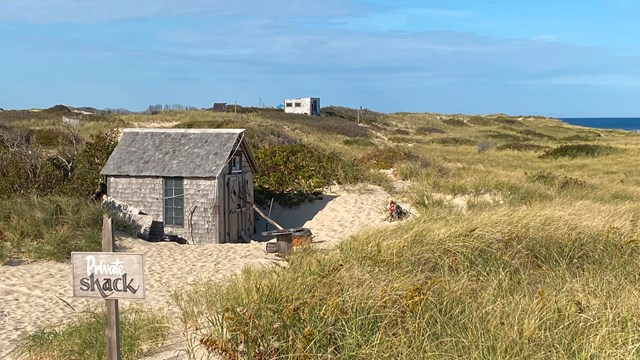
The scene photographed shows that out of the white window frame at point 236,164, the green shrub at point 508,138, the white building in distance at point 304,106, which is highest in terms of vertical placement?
the white building in distance at point 304,106

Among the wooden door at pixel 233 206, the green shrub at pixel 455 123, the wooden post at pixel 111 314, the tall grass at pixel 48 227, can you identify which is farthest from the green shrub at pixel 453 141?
the wooden post at pixel 111 314

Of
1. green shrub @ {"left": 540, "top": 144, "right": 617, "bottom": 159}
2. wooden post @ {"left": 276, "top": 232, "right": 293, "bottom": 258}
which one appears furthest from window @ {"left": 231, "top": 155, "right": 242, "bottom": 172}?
green shrub @ {"left": 540, "top": 144, "right": 617, "bottom": 159}

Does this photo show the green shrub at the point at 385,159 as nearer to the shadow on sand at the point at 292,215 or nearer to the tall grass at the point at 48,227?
the shadow on sand at the point at 292,215

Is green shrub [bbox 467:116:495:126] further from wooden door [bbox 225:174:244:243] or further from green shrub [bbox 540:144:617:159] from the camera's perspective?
wooden door [bbox 225:174:244:243]

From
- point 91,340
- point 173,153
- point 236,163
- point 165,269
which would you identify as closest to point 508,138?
point 236,163

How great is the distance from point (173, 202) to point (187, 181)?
685mm

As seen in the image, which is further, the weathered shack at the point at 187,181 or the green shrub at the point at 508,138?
the green shrub at the point at 508,138

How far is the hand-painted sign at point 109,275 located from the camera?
4766mm

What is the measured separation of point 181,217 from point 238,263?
3422 mm

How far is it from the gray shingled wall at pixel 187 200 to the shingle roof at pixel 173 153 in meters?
0.23

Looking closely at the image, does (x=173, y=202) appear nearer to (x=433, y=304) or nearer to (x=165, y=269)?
(x=165, y=269)

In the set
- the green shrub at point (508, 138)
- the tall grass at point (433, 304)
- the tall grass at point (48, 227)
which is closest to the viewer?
the tall grass at point (433, 304)

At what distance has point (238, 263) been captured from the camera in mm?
12594

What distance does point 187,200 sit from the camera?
50.3ft
